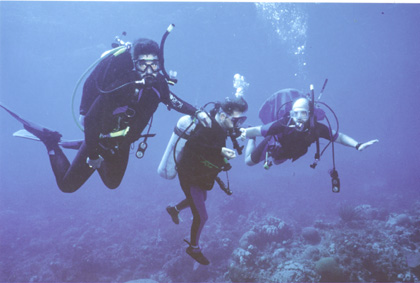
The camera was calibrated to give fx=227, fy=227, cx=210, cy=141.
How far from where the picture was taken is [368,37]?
146 feet

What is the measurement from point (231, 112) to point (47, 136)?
169 inches

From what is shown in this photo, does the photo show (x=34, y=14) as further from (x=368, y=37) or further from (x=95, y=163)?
(x=368, y=37)

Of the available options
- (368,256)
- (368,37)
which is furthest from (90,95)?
(368,37)

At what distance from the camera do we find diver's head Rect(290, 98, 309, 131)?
4.95 meters

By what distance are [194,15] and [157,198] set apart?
26807 millimetres

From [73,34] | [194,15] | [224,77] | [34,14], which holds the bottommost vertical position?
[34,14]

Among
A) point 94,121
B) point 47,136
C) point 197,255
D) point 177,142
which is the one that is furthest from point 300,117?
point 47,136

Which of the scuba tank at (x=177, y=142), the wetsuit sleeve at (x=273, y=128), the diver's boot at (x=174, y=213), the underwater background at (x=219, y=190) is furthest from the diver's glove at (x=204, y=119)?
the underwater background at (x=219, y=190)

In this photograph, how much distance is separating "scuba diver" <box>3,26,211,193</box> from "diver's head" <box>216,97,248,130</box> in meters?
0.29

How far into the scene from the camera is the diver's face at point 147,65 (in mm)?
3643

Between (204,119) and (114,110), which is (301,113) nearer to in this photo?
(204,119)

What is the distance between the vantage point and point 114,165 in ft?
14.5

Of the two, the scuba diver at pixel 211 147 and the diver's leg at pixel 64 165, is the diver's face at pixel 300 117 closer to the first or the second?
the scuba diver at pixel 211 147

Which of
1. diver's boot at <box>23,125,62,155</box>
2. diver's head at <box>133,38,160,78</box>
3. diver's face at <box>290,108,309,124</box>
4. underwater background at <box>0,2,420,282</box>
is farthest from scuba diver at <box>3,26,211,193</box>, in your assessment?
underwater background at <box>0,2,420,282</box>
